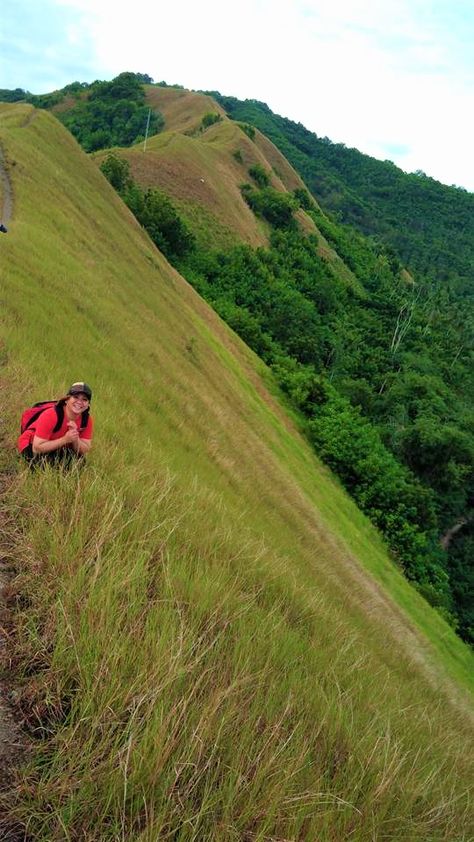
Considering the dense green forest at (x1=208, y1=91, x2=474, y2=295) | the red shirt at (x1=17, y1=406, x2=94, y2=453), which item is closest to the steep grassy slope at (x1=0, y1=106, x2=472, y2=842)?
the red shirt at (x1=17, y1=406, x2=94, y2=453)

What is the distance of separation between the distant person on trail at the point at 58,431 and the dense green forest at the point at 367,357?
84.6 ft

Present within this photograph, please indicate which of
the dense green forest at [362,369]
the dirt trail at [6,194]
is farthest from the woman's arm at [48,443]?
the dense green forest at [362,369]

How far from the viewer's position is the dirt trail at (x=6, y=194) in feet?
58.2

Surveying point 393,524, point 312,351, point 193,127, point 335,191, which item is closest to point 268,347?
point 312,351

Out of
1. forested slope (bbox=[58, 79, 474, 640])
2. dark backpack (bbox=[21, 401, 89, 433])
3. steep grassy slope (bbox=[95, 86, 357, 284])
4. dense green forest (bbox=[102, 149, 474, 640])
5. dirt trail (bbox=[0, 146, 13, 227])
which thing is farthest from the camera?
steep grassy slope (bbox=[95, 86, 357, 284])

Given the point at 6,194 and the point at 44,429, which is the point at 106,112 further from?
the point at 44,429

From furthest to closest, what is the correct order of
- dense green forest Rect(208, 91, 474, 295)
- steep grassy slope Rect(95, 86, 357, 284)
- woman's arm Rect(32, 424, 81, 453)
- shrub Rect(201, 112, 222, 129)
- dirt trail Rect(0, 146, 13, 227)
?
dense green forest Rect(208, 91, 474, 295), shrub Rect(201, 112, 222, 129), steep grassy slope Rect(95, 86, 357, 284), dirt trail Rect(0, 146, 13, 227), woman's arm Rect(32, 424, 81, 453)

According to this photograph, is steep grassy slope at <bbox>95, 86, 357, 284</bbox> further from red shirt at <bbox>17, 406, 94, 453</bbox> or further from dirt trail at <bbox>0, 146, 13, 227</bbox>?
red shirt at <bbox>17, 406, 94, 453</bbox>

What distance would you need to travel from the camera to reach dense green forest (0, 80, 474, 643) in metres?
31.2

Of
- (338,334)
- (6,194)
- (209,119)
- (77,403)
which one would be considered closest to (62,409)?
(77,403)

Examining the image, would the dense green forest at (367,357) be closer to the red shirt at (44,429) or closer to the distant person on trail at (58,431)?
the distant person on trail at (58,431)

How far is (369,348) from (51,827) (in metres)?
66.2

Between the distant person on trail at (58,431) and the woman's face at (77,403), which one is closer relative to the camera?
the distant person on trail at (58,431)

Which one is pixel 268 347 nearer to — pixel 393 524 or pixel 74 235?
pixel 393 524
